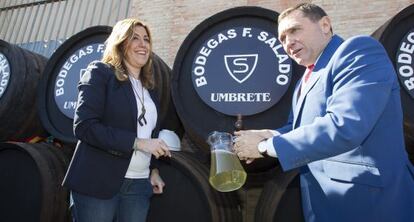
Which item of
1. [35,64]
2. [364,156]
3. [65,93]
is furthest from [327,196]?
[35,64]

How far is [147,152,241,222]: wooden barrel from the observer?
92.7 inches

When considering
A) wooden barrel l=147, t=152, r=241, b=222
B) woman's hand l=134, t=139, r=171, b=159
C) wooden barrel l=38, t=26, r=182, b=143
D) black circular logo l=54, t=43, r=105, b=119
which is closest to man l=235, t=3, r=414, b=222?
woman's hand l=134, t=139, r=171, b=159

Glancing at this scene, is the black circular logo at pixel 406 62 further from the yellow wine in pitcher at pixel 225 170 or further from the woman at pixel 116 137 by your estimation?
the woman at pixel 116 137

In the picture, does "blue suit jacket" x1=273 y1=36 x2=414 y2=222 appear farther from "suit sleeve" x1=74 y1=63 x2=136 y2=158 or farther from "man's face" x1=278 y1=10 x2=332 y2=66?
"suit sleeve" x1=74 y1=63 x2=136 y2=158

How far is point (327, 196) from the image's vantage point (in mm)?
1361

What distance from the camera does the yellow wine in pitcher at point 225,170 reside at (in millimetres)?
1572

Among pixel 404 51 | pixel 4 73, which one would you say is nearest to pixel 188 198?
pixel 404 51

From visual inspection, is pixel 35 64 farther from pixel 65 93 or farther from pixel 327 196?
pixel 327 196

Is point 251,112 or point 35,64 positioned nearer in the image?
point 251,112

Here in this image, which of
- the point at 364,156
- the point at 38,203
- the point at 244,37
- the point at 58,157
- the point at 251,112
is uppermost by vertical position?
the point at 244,37

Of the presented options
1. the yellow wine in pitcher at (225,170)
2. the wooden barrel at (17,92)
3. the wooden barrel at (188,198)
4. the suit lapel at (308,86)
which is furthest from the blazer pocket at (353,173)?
the wooden barrel at (17,92)

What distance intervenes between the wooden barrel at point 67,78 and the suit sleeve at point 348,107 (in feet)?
5.91

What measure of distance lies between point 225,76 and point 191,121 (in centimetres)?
36

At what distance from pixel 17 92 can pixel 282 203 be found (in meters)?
2.43
